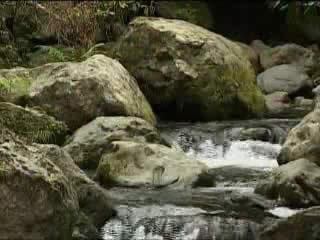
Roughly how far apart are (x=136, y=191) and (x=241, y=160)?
227 cm

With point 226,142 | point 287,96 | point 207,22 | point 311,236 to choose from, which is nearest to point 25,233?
point 311,236

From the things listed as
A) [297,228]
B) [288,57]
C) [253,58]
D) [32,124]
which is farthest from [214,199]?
[288,57]

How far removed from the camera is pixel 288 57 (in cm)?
1602

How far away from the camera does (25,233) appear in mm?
5023

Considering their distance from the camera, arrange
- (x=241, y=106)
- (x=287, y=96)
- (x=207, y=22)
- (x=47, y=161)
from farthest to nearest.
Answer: (x=207, y=22)
(x=287, y=96)
(x=241, y=106)
(x=47, y=161)

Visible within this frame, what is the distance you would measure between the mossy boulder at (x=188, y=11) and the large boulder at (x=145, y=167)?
9324 mm

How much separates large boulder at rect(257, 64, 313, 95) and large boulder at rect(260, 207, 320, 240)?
8.53 m

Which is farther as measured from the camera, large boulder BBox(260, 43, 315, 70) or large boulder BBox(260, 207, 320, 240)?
large boulder BBox(260, 43, 315, 70)

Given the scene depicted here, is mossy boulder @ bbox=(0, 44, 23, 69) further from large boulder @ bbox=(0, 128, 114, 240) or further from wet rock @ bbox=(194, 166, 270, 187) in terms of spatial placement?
large boulder @ bbox=(0, 128, 114, 240)

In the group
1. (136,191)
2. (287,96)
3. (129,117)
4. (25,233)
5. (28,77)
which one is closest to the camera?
(25,233)

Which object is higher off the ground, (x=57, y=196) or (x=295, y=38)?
(x=57, y=196)

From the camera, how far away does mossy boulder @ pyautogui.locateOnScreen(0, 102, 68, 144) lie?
832 cm

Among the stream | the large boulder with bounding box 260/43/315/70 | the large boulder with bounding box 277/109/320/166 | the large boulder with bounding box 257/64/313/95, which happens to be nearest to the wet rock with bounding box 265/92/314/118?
the large boulder with bounding box 257/64/313/95

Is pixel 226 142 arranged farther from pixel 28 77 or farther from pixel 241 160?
pixel 28 77
